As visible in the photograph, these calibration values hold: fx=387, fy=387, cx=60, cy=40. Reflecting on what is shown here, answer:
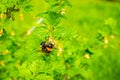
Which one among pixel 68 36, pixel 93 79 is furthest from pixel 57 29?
pixel 93 79

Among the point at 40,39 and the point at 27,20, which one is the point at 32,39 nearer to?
the point at 40,39

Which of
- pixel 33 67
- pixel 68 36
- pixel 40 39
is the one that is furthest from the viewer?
pixel 68 36

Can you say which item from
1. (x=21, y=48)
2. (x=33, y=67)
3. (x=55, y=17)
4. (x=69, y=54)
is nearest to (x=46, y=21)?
(x=55, y=17)

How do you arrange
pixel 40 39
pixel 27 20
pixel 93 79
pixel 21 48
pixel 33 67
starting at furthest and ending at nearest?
pixel 27 20, pixel 93 79, pixel 21 48, pixel 40 39, pixel 33 67

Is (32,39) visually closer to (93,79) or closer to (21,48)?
(21,48)

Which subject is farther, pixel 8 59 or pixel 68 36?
pixel 8 59

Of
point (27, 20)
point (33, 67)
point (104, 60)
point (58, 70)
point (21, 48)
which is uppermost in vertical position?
point (33, 67)

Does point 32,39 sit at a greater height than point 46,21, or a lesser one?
lesser
